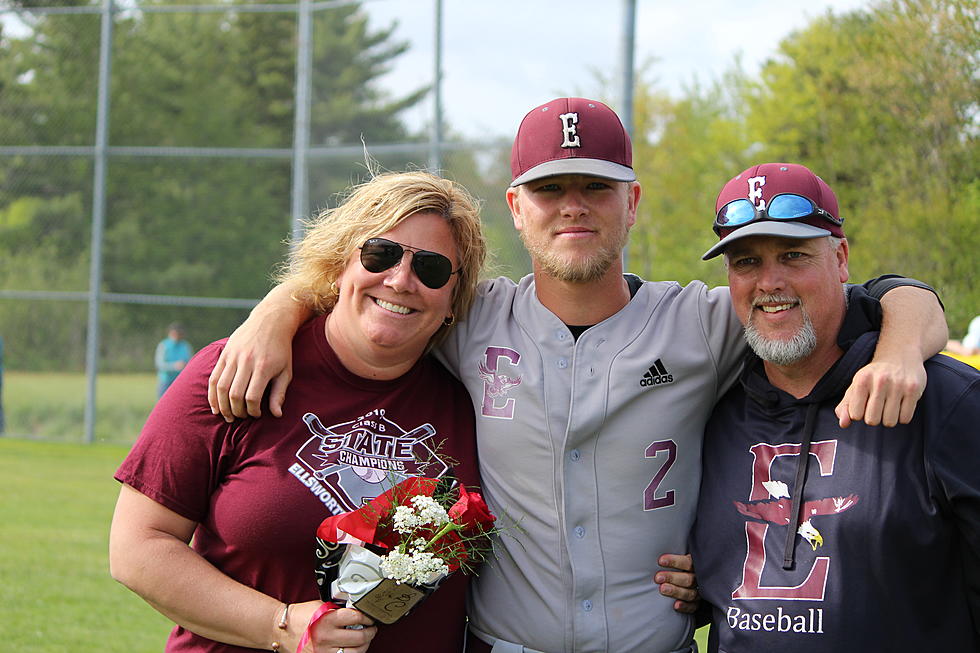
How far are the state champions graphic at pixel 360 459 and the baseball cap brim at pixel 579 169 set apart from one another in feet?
3.00

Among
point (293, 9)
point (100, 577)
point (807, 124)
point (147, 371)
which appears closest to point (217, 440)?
point (100, 577)

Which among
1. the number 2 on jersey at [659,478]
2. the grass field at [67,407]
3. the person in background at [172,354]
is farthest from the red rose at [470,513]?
the person in background at [172,354]

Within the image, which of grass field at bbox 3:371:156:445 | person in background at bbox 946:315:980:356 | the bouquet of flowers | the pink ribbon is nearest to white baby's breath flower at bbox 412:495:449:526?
the bouquet of flowers

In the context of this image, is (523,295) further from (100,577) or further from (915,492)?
(100,577)

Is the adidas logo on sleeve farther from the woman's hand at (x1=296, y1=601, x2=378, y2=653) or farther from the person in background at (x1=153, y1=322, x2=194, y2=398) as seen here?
the person in background at (x1=153, y1=322, x2=194, y2=398)

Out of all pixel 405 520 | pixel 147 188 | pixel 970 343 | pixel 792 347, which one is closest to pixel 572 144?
pixel 792 347

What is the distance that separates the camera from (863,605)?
2742mm

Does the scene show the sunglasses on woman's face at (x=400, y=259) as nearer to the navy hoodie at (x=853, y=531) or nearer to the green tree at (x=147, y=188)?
the navy hoodie at (x=853, y=531)

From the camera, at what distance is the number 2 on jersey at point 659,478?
3154 mm

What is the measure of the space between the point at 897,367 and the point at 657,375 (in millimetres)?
736

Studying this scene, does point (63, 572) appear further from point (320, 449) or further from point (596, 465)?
point (596, 465)

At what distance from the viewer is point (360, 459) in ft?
10.0

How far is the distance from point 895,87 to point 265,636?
10.7 meters

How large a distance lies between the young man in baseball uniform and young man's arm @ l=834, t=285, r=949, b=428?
0.01m
